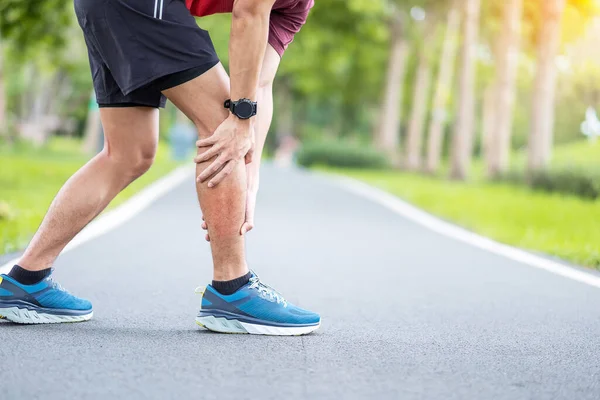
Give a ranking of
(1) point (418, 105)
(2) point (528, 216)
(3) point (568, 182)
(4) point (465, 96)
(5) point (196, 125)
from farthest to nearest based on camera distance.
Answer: (1) point (418, 105) → (4) point (465, 96) → (3) point (568, 182) → (2) point (528, 216) → (5) point (196, 125)

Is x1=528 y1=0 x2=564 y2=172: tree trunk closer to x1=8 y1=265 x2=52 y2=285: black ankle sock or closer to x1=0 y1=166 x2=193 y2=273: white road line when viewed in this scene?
x1=0 y1=166 x2=193 y2=273: white road line

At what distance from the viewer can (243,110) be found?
3951mm

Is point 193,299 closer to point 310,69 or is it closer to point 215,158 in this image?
point 215,158

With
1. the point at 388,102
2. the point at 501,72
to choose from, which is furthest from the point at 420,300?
the point at 388,102

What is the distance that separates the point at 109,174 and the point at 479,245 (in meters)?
5.47

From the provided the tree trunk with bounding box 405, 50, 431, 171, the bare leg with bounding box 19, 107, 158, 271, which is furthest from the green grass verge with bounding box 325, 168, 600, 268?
the tree trunk with bounding box 405, 50, 431, 171

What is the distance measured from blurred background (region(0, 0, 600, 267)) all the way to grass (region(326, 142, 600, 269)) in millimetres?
30

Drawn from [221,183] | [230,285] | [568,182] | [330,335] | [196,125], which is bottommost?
[568,182]

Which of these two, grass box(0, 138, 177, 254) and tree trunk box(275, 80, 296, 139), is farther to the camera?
tree trunk box(275, 80, 296, 139)

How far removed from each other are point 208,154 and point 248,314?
2.37ft

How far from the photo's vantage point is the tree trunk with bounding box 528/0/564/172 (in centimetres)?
2419

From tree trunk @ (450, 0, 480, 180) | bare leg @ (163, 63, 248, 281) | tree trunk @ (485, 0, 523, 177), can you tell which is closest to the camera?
bare leg @ (163, 63, 248, 281)

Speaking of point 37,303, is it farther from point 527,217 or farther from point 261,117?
point 527,217

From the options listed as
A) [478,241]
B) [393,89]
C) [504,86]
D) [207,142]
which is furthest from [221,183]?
[393,89]
